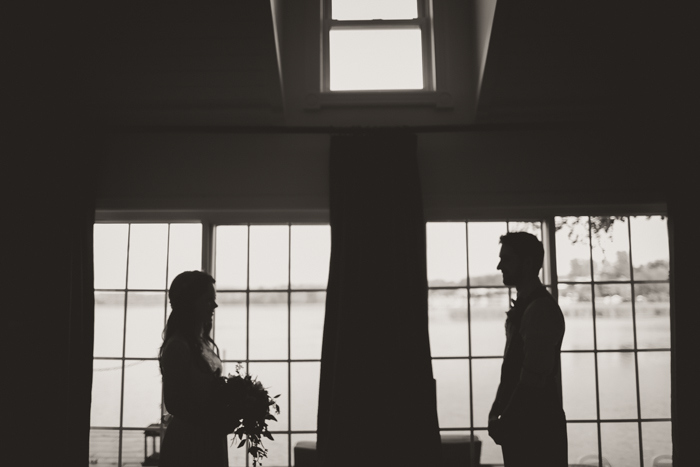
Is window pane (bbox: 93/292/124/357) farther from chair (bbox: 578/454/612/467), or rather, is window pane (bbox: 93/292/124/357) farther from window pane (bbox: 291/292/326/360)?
chair (bbox: 578/454/612/467)

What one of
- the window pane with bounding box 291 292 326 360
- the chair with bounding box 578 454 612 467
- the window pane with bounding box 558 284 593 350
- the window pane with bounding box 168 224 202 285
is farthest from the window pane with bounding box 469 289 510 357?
the window pane with bounding box 168 224 202 285

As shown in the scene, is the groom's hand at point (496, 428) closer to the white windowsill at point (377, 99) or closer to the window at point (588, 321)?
the window at point (588, 321)

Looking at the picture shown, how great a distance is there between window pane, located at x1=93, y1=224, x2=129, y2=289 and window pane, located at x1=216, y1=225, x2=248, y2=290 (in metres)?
0.61

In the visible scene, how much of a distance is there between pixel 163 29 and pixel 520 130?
7.25 feet

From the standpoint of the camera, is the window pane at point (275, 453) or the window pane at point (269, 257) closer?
the window pane at point (269, 257)

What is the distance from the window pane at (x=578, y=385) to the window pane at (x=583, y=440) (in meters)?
0.05

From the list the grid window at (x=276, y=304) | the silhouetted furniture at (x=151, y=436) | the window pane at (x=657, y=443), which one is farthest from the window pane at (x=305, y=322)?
the window pane at (x=657, y=443)

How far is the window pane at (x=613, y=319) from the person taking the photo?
12.2ft

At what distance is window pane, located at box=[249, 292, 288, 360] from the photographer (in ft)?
12.3

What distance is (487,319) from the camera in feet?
12.4

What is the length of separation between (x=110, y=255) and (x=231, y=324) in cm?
91

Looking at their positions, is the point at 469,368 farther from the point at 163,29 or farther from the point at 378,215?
the point at 163,29

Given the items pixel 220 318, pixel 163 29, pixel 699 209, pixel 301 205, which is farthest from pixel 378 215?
pixel 699 209

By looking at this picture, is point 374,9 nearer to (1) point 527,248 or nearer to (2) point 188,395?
(1) point 527,248
